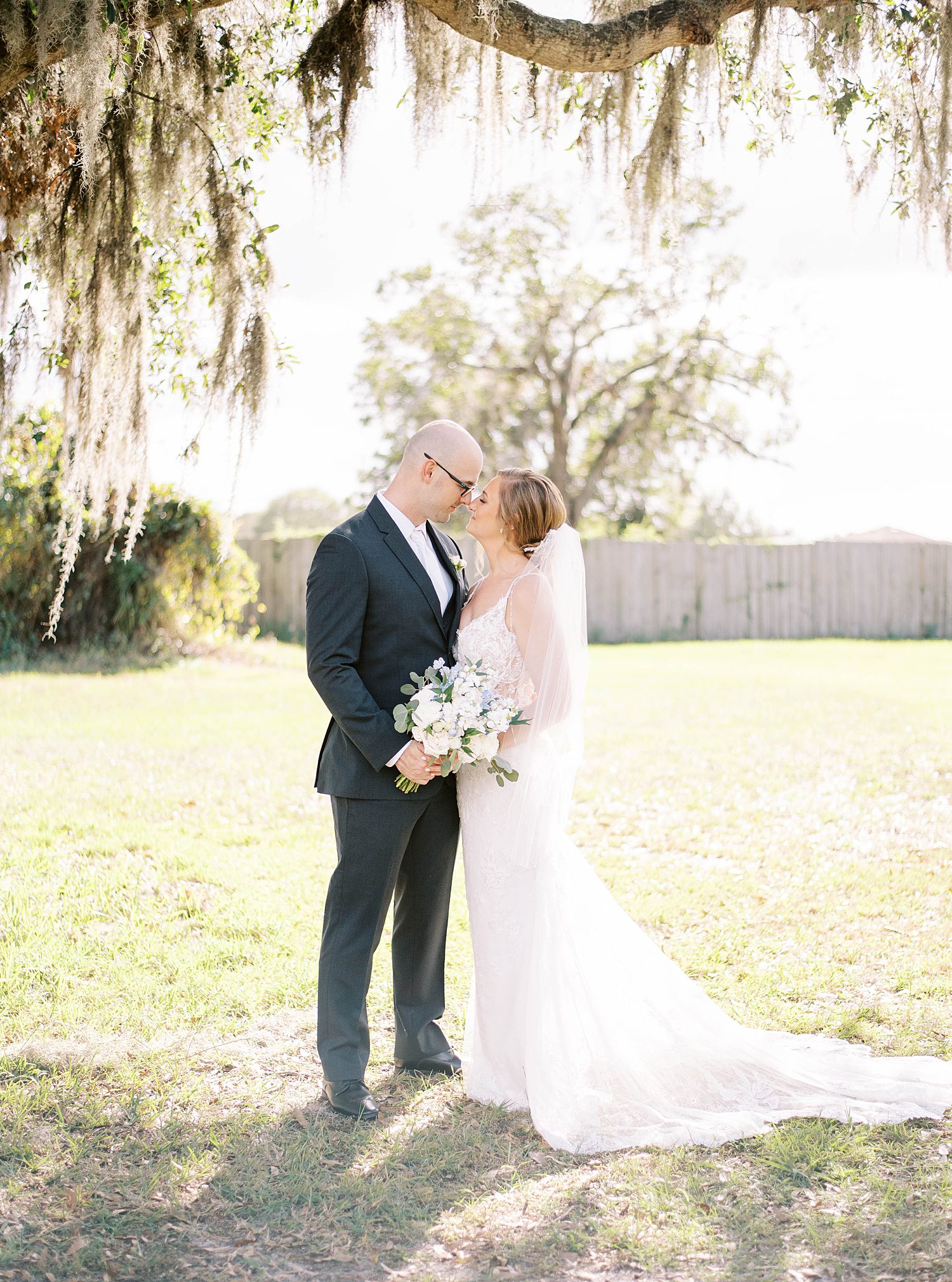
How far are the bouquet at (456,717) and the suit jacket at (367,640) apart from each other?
99 mm

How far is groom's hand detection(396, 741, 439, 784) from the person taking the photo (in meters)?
Answer: 3.07

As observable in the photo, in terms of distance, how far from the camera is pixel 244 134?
4.43 metres

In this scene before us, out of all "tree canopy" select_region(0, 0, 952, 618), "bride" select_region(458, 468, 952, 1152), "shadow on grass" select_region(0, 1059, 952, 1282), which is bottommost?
"shadow on grass" select_region(0, 1059, 952, 1282)

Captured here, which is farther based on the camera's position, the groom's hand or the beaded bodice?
the beaded bodice

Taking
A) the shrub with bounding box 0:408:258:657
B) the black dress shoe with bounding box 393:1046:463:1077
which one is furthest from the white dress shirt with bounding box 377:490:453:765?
the shrub with bounding box 0:408:258:657

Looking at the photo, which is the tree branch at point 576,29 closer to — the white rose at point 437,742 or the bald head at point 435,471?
the bald head at point 435,471

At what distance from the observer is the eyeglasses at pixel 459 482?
330 cm

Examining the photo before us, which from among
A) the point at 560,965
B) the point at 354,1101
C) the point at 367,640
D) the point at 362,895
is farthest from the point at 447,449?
the point at 354,1101

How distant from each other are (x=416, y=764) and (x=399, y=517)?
2.55 feet

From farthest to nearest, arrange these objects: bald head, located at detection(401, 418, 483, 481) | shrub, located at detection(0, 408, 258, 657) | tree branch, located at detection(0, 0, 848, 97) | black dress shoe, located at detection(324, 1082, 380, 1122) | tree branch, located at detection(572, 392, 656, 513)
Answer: tree branch, located at detection(572, 392, 656, 513) < shrub, located at detection(0, 408, 258, 657) < tree branch, located at detection(0, 0, 848, 97) < bald head, located at detection(401, 418, 483, 481) < black dress shoe, located at detection(324, 1082, 380, 1122)

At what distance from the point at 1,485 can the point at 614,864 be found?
9.69m

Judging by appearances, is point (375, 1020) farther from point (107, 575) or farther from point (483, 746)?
point (107, 575)

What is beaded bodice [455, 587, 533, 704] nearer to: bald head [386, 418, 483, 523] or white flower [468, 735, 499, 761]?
white flower [468, 735, 499, 761]

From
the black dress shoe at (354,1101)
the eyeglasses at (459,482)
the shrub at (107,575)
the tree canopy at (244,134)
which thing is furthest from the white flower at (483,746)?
the shrub at (107,575)
